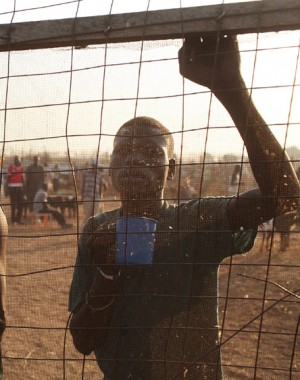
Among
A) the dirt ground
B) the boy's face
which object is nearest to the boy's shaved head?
the boy's face

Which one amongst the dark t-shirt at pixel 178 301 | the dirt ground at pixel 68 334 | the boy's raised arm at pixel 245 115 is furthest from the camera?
the dirt ground at pixel 68 334

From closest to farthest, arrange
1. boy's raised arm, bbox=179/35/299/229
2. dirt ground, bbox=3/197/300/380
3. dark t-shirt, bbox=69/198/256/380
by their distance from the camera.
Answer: boy's raised arm, bbox=179/35/299/229 < dark t-shirt, bbox=69/198/256/380 < dirt ground, bbox=3/197/300/380

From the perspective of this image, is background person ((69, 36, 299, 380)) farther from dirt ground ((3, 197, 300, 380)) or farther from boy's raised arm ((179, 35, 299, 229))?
dirt ground ((3, 197, 300, 380))

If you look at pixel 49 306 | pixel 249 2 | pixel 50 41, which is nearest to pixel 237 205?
pixel 249 2

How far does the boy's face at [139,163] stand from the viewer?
5.99ft

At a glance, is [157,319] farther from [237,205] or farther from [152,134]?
[152,134]

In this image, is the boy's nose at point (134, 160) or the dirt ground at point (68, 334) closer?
the boy's nose at point (134, 160)

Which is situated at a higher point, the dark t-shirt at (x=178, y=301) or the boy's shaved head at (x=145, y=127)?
the boy's shaved head at (x=145, y=127)

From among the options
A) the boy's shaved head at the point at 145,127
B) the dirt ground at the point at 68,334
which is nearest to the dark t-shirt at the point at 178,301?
the boy's shaved head at the point at 145,127

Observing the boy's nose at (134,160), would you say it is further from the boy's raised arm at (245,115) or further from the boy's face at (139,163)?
the boy's raised arm at (245,115)

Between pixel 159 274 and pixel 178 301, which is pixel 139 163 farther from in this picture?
pixel 178 301

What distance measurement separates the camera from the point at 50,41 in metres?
1.84

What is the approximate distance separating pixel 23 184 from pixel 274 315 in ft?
25.6

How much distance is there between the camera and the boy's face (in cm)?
183
